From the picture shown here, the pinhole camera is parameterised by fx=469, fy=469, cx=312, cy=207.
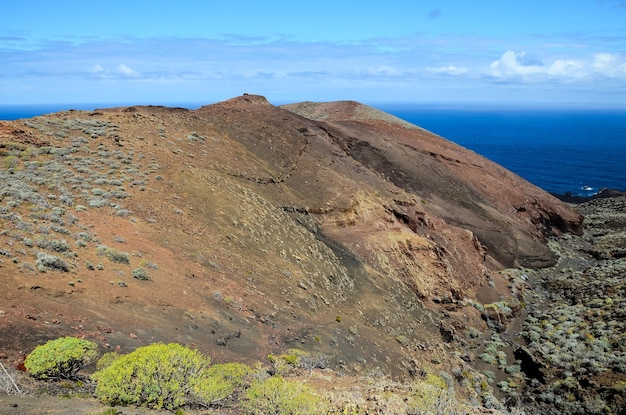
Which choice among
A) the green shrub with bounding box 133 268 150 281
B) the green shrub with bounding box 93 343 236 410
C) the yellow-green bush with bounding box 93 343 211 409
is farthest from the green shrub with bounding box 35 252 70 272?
the yellow-green bush with bounding box 93 343 211 409

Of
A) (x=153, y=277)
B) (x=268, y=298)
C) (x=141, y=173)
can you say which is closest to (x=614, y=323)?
(x=268, y=298)

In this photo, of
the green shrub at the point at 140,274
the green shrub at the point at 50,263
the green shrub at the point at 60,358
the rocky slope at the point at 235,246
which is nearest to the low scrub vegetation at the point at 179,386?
the green shrub at the point at 60,358

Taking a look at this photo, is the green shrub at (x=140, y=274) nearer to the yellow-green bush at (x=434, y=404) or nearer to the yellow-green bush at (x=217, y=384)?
the yellow-green bush at (x=217, y=384)

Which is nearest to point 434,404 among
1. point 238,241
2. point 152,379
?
point 152,379

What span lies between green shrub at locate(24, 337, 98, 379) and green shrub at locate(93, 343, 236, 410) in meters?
0.63

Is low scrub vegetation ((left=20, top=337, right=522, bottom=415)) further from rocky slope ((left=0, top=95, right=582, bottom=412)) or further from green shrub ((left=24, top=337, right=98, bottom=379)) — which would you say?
rocky slope ((left=0, top=95, right=582, bottom=412))

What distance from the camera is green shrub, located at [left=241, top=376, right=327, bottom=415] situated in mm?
11453

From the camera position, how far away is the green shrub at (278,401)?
11.5 meters

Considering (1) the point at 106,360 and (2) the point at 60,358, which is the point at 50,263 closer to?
(1) the point at 106,360

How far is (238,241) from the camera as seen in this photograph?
953 inches

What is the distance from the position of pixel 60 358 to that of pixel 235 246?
12.4 meters

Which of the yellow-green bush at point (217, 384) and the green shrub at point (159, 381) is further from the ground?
the green shrub at point (159, 381)

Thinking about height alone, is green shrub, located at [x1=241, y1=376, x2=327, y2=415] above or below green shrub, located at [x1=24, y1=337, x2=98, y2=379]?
below

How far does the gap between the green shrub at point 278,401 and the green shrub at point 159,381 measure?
2.98 ft
